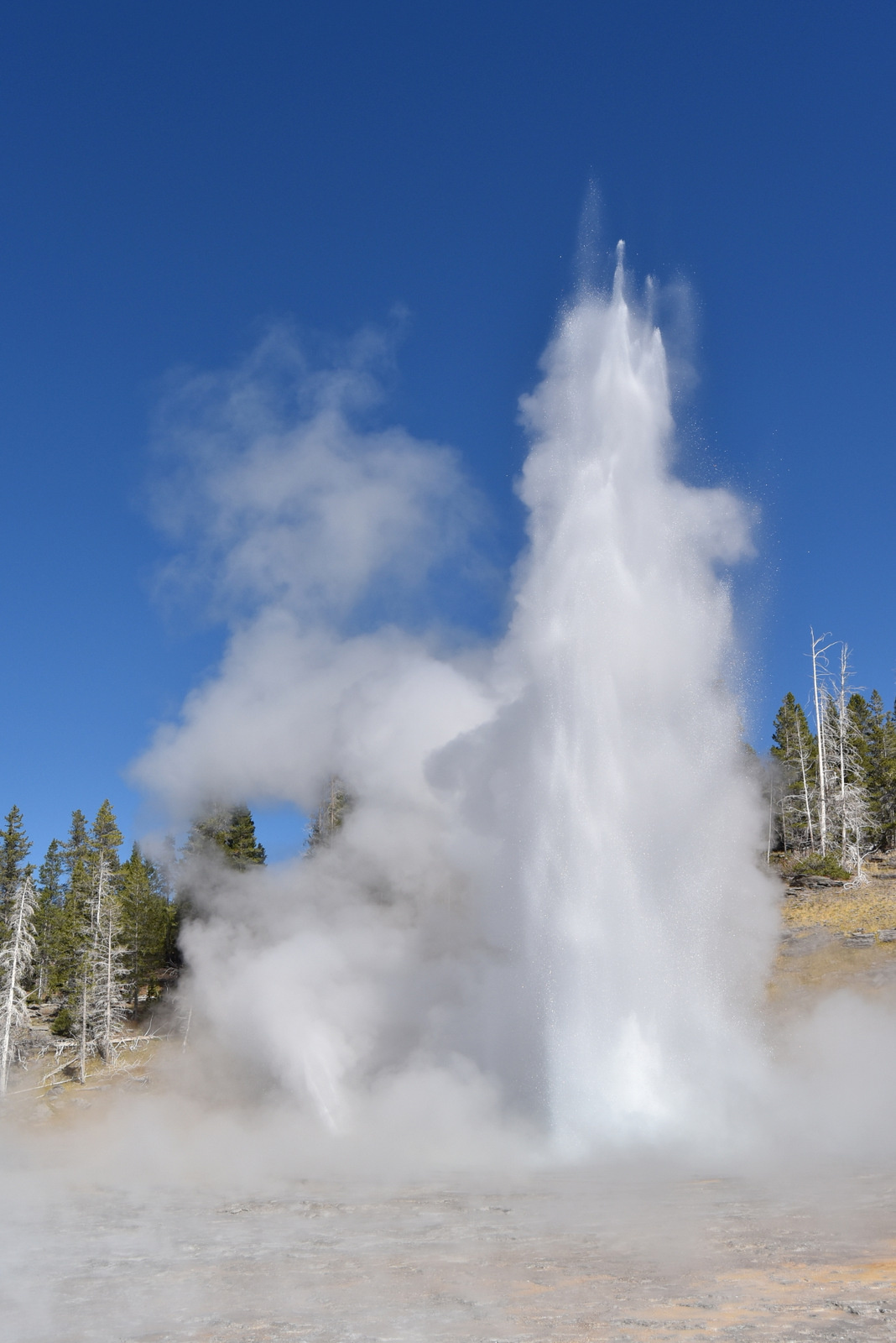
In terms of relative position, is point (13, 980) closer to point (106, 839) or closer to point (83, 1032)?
point (83, 1032)

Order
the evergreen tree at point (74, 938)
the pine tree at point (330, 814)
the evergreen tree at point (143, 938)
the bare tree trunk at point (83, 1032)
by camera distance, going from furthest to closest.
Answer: the evergreen tree at point (143, 938), the evergreen tree at point (74, 938), the bare tree trunk at point (83, 1032), the pine tree at point (330, 814)

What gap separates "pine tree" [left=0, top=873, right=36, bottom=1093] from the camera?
120 ft

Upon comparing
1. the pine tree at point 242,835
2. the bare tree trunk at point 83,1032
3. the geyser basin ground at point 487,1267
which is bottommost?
the bare tree trunk at point 83,1032

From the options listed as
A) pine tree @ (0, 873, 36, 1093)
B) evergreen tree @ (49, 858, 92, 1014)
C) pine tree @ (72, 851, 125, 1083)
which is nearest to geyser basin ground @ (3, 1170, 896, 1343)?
pine tree @ (0, 873, 36, 1093)

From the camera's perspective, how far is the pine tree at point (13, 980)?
36500mm

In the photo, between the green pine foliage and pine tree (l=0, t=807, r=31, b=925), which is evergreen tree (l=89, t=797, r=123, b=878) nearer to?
pine tree (l=0, t=807, r=31, b=925)

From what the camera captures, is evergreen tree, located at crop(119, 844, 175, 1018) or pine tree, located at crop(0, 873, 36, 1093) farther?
evergreen tree, located at crop(119, 844, 175, 1018)

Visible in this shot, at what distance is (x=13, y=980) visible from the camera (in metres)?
36.8

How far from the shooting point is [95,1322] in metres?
8.56

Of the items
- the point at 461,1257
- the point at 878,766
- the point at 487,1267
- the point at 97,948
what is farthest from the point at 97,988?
the point at 878,766

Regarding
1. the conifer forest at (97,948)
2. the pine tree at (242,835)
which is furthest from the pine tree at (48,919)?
the pine tree at (242,835)

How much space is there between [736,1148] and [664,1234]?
254 inches

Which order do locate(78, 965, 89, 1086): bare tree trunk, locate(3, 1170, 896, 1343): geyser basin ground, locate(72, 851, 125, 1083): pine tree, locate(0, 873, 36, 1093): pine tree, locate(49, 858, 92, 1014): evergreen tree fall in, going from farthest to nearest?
locate(49, 858, 92, 1014): evergreen tree
locate(72, 851, 125, 1083): pine tree
locate(78, 965, 89, 1086): bare tree trunk
locate(0, 873, 36, 1093): pine tree
locate(3, 1170, 896, 1343): geyser basin ground

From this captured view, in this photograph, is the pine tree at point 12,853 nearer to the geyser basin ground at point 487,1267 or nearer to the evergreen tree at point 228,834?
the evergreen tree at point 228,834
